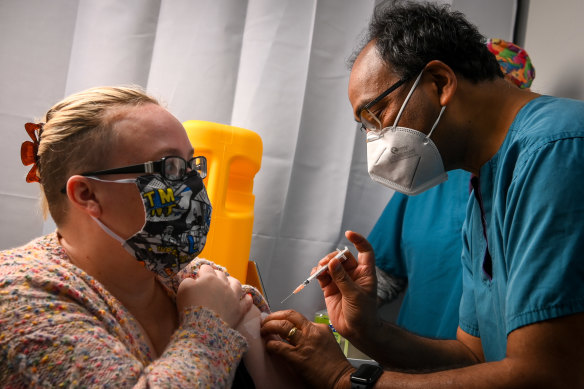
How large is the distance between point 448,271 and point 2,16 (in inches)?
76.6

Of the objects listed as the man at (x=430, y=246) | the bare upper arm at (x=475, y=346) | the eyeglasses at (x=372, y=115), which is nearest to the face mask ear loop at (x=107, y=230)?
the eyeglasses at (x=372, y=115)

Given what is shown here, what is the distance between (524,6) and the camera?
93.0 inches

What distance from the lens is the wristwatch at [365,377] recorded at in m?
1.11

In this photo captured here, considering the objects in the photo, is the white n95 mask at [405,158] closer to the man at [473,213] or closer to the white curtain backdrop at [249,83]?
the man at [473,213]

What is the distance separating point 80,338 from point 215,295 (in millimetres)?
344

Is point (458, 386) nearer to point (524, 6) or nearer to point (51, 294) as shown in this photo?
point (51, 294)

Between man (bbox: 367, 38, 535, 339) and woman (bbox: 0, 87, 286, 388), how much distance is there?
36.6 inches

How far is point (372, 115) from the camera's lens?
4.59ft

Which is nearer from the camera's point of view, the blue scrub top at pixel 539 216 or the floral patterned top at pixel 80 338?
the floral patterned top at pixel 80 338

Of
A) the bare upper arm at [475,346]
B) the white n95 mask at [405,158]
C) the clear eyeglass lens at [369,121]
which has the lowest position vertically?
the bare upper arm at [475,346]

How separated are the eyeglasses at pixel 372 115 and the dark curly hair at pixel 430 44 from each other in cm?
4

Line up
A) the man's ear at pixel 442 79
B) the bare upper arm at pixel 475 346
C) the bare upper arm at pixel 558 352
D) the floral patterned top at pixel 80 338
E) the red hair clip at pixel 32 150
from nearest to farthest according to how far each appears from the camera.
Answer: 1. the floral patterned top at pixel 80 338
2. the bare upper arm at pixel 558 352
3. the red hair clip at pixel 32 150
4. the man's ear at pixel 442 79
5. the bare upper arm at pixel 475 346

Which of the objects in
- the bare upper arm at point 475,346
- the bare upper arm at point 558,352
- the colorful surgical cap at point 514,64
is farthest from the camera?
the colorful surgical cap at point 514,64

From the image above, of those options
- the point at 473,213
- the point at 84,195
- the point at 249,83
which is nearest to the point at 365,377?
the point at 473,213
